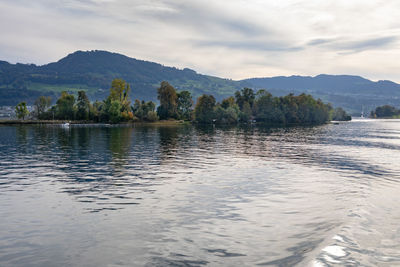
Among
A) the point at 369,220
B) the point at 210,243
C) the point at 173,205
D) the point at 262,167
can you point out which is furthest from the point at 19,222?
the point at 262,167

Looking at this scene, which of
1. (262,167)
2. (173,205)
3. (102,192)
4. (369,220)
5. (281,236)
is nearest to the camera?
(281,236)

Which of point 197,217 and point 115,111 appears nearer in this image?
point 197,217

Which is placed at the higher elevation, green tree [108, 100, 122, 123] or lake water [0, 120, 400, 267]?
green tree [108, 100, 122, 123]

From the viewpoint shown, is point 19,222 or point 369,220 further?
point 369,220

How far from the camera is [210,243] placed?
646 inches

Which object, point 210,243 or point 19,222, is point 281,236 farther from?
point 19,222

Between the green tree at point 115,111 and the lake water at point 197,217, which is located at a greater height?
the green tree at point 115,111

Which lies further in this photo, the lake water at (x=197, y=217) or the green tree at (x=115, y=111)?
the green tree at (x=115, y=111)

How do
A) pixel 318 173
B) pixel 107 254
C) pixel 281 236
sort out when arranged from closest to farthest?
pixel 107 254, pixel 281 236, pixel 318 173

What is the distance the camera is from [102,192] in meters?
27.0

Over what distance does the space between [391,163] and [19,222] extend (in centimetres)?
4937

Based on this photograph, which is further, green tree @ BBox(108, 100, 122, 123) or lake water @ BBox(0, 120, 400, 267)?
green tree @ BBox(108, 100, 122, 123)

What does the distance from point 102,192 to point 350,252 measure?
65.1 feet

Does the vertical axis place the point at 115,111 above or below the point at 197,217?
above
